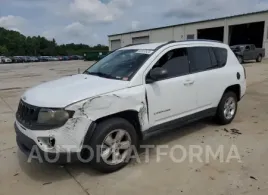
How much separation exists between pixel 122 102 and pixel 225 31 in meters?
Answer: 35.3

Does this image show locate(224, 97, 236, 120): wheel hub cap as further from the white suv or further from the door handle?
the door handle

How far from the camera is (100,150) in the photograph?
3330mm

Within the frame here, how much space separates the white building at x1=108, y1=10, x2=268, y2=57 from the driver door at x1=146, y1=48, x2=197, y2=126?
3127cm

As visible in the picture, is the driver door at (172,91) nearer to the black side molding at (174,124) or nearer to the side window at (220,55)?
the black side molding at (174,124)

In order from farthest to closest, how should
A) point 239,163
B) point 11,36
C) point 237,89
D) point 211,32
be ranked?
1. point 11,36
2. point 211,32
3. point 237,89
4. point 239,163

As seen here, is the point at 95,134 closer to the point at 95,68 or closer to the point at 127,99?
the point at 127,99

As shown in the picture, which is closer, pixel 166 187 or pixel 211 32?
pixel 166 187

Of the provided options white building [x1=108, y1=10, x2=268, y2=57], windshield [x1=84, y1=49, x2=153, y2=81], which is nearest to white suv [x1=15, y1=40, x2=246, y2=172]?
windshield [x1=84, y1=49, x2=153, y2=81]

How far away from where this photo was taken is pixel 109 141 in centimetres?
345

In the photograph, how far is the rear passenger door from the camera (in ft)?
14.9

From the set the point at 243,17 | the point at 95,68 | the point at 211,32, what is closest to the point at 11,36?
the point at 211,32

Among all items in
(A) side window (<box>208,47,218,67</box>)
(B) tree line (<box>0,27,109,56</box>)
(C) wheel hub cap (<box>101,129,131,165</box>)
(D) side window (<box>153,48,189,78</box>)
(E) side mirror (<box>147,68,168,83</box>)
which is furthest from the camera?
(B) tree line (<box>0,27,109,56</box>)

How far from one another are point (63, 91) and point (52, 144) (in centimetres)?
70

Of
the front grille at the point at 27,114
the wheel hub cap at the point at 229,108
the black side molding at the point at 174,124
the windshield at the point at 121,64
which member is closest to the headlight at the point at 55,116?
the front grille at the point at 27,114
